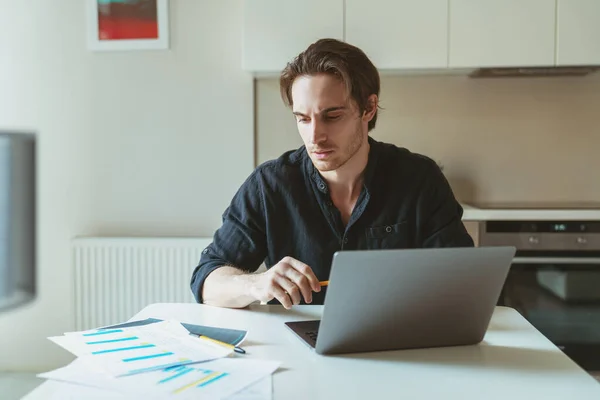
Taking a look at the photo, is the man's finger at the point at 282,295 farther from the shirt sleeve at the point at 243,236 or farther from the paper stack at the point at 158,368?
the shirt sleeve at the point at 243,236

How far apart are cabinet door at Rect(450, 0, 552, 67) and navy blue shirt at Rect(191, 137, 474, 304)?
3.71 ft

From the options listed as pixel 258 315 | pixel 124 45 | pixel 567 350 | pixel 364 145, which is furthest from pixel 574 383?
pixel 124 45

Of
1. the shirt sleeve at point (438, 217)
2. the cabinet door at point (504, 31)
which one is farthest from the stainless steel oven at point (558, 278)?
the shirt sleeve at point (438, 217)

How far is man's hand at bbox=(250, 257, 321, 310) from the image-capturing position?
121 cm

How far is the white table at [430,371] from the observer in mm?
921

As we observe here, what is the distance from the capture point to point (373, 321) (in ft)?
3.51

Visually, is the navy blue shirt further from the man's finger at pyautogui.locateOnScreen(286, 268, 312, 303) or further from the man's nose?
the man's finger at pyautogui.locateOnScreen(286, 268, 312, 303)

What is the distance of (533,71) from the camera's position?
2.87m

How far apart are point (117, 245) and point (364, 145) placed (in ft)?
5.15

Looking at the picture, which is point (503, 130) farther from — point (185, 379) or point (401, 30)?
point (185, 379)

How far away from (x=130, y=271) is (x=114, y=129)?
680 mm

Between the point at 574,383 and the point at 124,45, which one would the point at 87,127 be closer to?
the point at 124,45

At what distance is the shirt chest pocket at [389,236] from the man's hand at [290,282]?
18.7 inches

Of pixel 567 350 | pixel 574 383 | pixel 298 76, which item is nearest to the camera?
pixel 574 383
